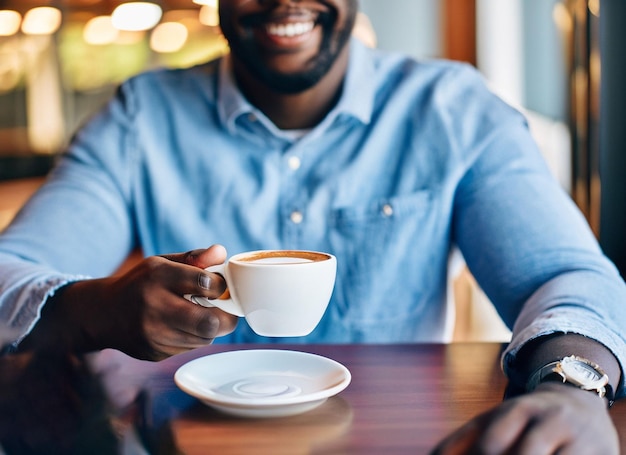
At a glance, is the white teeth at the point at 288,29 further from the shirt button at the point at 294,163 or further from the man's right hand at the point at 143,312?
the man's right hand at the point at 143,312

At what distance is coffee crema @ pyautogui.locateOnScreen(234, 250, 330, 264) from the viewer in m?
0.84

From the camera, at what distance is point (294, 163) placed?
1392 millimetres

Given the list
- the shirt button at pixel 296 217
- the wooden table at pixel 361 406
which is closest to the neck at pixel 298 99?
the shirt button at pixel 296 217

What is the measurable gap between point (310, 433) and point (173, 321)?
201mm

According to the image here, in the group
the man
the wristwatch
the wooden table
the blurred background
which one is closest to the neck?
the man

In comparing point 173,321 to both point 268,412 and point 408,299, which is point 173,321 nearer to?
point 268,412

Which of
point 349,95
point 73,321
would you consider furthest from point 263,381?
point 349,95

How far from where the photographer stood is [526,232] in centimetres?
118

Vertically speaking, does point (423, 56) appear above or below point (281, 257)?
below

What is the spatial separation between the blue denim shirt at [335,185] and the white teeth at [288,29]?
12cm

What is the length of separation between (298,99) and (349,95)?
0.10 metres

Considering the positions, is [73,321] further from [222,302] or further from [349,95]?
[349,95]

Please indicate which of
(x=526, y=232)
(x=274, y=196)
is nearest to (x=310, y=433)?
(x=526, y=232)

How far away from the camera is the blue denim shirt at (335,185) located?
1.32 m
